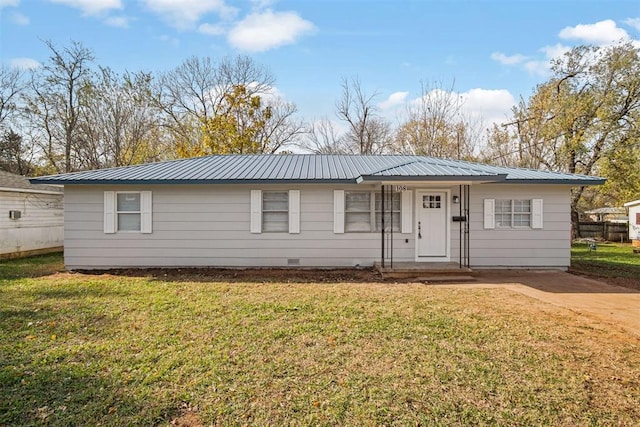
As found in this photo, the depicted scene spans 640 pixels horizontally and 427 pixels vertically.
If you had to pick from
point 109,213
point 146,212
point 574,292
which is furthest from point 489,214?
point 109,213

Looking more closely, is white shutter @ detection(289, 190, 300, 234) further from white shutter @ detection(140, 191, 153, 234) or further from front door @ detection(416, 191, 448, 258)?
white shutter @ detection(140, 191, 153, 234)

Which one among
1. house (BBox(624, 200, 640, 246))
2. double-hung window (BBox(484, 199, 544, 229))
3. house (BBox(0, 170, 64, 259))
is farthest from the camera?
house (BBox(624, 200, 640, 246))

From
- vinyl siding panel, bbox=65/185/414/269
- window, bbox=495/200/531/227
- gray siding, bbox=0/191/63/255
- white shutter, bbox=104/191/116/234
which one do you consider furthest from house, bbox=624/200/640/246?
gray siding, bbox=0/191/63/255

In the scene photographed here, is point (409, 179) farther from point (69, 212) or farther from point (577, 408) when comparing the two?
point (69, 212)

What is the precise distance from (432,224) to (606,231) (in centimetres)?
1926

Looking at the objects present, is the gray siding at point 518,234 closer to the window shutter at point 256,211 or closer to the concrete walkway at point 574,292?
the concrete walkway at point 574,292

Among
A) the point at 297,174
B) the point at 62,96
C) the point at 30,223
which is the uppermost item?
the point at 62,96

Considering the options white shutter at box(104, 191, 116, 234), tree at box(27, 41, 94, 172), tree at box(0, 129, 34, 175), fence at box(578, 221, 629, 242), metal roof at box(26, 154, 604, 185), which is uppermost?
tree at box(27, 41, 94, 172)

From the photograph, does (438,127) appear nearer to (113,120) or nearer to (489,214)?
(489,214)

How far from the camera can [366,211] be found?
980 centimetres

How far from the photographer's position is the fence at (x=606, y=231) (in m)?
21.7

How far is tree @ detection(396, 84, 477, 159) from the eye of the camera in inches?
818

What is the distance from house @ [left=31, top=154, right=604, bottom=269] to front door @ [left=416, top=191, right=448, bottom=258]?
28 mm

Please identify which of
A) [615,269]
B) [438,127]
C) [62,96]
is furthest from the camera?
[438,127]
